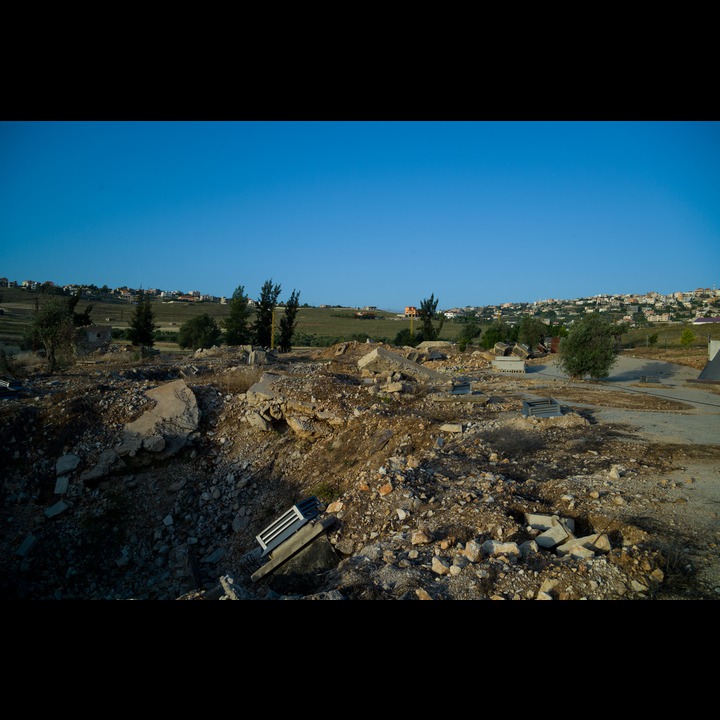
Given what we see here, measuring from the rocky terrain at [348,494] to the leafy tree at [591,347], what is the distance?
3.03m

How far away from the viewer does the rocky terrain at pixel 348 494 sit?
9.80ft

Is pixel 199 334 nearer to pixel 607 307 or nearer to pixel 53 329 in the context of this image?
pixel 53 329

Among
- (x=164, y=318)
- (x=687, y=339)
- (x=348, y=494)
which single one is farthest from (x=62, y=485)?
(x=164, y=318)

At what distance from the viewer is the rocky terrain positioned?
9.80 ft

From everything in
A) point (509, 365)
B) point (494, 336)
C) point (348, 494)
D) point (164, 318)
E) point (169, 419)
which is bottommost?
point (348, 494)

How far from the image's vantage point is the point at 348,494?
453 centimetres

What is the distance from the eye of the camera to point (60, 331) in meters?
11.4

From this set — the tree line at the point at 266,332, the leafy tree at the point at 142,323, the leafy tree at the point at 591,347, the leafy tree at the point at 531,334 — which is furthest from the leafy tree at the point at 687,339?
the leafy tree at the point at 142,323

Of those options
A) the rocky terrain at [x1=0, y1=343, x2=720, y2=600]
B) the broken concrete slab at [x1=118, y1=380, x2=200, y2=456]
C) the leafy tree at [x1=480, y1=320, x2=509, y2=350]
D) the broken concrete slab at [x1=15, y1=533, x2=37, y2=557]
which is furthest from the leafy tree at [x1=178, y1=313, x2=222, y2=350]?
the broken concrete slab at [x1=15, y1=533, x2=37, y2=557]

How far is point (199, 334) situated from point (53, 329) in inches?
496
